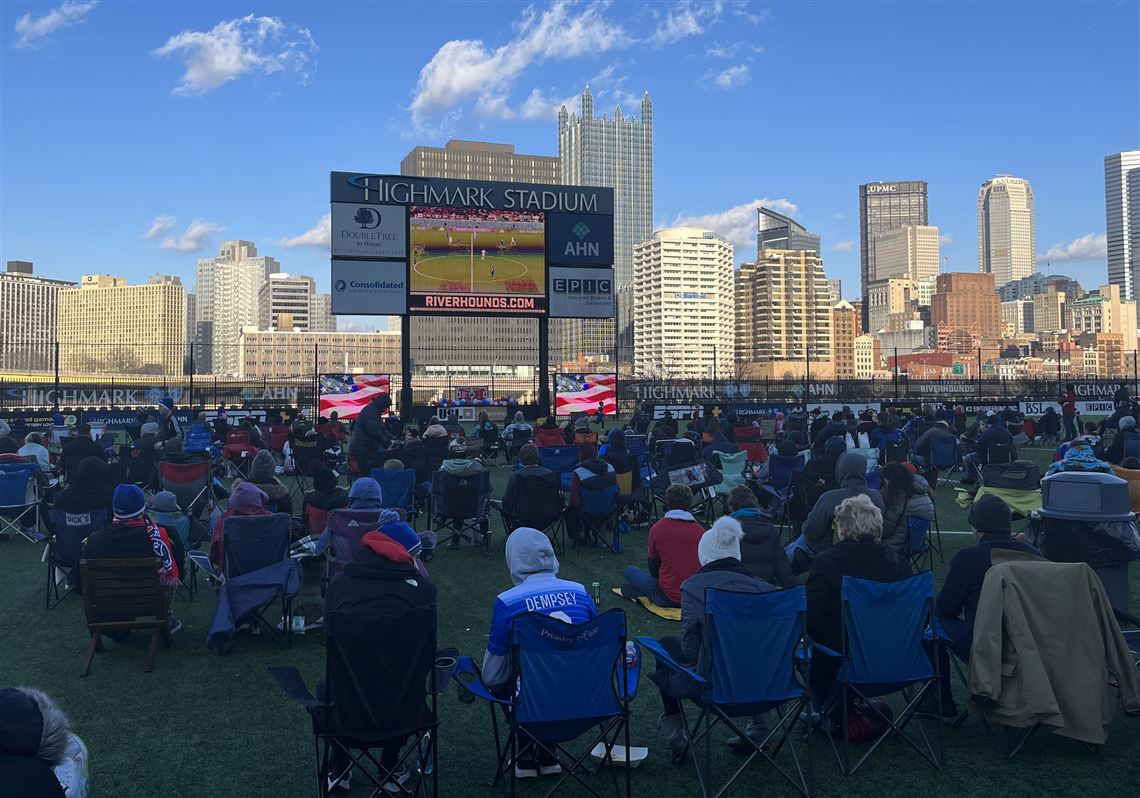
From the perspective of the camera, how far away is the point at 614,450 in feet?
39.0

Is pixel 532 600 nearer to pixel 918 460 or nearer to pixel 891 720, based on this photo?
pixel 891 720

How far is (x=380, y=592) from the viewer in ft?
14.4

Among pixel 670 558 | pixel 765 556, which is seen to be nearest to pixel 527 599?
pixel 765 556

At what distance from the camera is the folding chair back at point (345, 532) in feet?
24.1

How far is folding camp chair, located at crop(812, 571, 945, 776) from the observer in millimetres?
4730

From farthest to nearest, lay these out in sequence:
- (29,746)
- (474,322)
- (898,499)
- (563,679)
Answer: (474,322), (898,499), (563,679), (29,746)

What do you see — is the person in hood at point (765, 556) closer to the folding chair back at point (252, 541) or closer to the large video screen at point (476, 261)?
the folding chair back at point (252, 541)

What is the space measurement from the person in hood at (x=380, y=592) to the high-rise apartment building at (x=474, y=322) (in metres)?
109

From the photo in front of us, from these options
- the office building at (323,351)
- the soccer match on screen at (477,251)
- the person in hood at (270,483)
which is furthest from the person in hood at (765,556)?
the office building at (323,351)

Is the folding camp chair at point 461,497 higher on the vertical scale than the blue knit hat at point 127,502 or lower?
lower

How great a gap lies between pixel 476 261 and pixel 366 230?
3314 mm

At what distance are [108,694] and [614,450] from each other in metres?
7.03

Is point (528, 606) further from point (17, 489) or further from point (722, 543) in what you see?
point (17, 489)

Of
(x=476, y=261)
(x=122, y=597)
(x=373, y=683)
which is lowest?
(x=122, y=597)
